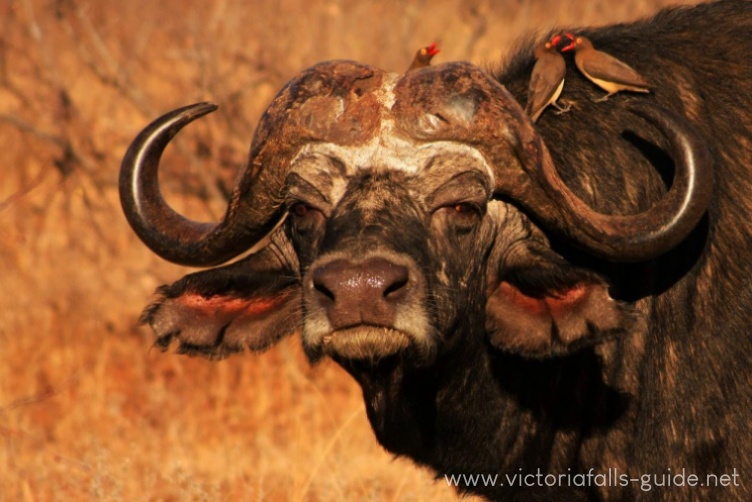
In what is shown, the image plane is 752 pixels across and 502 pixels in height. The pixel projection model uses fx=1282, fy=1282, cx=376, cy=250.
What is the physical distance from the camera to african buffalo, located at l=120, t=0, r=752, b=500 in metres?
3.98

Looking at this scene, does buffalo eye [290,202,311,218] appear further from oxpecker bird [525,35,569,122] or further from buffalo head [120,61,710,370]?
oxpecker bird [525,35,569,122]

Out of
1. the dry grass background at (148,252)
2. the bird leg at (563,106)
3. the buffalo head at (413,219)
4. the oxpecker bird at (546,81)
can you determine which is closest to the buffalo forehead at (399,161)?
the buffalo head at (413,219)

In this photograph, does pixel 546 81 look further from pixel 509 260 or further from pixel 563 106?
pixel 509 260

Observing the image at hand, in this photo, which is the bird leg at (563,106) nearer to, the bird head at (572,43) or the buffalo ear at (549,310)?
the bird head at (572,43)

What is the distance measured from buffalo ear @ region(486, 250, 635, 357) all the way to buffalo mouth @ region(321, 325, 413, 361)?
0.50 metres

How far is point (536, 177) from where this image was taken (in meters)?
4.12

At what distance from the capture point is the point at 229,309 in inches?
183

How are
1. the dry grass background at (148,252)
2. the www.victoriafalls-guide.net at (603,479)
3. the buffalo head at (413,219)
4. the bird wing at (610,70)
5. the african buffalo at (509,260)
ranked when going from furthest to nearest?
the dry grass background at (148,252)
the bird wing at (610,70)
the www.victoriafalls-guide.net at (603,479)
the african buffalo at (509,260)
the buffalo head at (413,219)

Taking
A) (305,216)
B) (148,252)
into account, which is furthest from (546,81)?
(148,252)

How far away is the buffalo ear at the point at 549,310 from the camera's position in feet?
13.2

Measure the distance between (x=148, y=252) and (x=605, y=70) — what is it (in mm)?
6114

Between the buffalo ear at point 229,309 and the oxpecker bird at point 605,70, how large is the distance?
126cm

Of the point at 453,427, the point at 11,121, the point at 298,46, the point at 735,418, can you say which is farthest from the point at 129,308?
the point at 735,418

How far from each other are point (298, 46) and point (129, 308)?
2603mm
